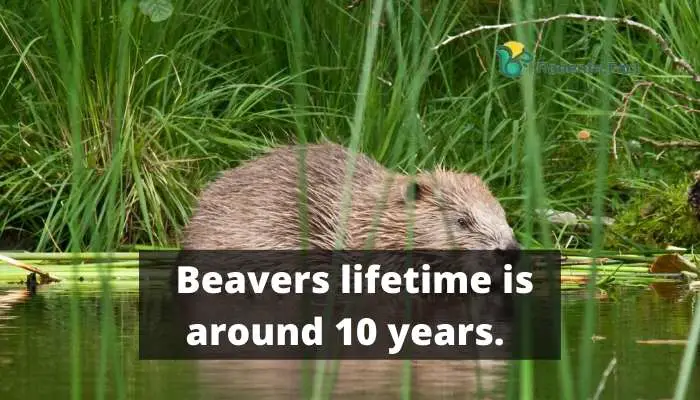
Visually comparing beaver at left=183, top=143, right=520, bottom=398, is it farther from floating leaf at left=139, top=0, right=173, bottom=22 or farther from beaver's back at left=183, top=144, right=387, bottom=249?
floating leaf at left=139, top=0, right=173, bottom=22

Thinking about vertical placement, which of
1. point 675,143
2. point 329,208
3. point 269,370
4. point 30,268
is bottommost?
point 269,370

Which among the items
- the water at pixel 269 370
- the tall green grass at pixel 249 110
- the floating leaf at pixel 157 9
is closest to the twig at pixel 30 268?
the water at pixel 269 370

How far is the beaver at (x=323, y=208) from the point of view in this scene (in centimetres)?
506

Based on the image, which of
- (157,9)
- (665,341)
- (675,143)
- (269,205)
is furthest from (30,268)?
(675,143)

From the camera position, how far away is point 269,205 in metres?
5.11

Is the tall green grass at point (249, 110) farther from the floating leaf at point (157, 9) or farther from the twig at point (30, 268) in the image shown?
the twig at point (30, 268)

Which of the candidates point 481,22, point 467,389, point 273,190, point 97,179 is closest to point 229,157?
point 97,179

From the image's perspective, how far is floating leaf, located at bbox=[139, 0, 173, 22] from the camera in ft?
17.4

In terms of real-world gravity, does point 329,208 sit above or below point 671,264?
above

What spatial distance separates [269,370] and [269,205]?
6.64ft

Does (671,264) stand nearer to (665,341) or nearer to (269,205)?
(269,205)

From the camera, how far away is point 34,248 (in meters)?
6.00

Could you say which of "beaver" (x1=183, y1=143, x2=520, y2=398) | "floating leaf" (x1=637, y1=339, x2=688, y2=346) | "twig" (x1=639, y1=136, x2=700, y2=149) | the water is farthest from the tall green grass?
"floating leaf" (x1=637, y1=339, x2=688, y2=346)

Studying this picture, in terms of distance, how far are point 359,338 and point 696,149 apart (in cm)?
290
